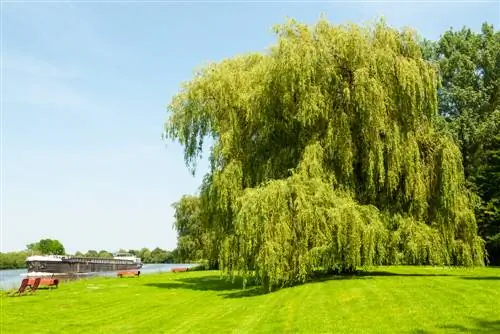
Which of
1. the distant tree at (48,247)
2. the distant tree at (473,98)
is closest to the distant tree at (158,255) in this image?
the distant tree at (48,247)

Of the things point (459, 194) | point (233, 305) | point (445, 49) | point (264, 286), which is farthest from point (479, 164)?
point (233, 305)

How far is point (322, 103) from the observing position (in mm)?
21422

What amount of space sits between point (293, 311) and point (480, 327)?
4.84 metres

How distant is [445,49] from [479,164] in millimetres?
10434

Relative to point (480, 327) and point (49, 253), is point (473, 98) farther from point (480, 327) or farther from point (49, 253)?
point (49, 253)

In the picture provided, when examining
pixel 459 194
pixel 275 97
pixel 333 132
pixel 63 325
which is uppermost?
pixel 275 97

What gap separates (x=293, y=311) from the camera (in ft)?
43.8

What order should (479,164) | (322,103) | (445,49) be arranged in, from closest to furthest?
(322,103) → (479,164) → (445,49)

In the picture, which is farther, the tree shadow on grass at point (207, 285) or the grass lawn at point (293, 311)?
the tree shadow on grass at point (207, 285)

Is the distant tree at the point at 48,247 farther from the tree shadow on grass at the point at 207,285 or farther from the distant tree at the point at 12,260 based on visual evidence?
the tree shadow on grass at the point at 207,285

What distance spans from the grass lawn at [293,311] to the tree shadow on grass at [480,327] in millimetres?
17

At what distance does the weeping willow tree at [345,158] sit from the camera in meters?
19.5

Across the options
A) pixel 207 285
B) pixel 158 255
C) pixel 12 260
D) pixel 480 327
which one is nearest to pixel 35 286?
pixel 207 285

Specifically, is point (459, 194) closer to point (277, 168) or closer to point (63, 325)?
point (277, 168)
